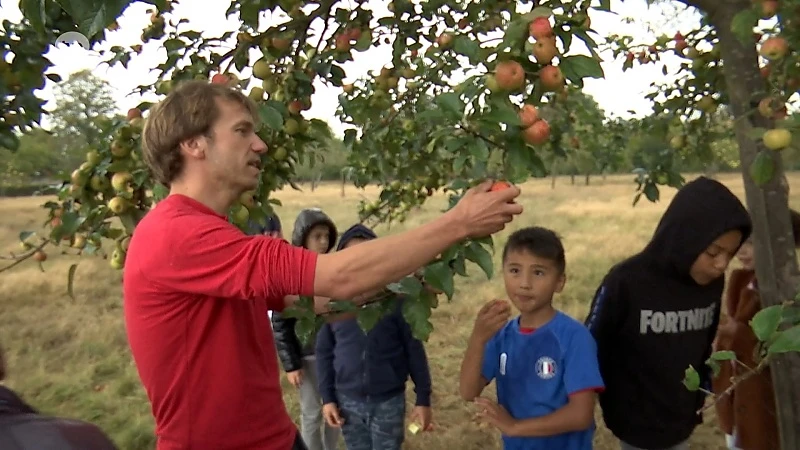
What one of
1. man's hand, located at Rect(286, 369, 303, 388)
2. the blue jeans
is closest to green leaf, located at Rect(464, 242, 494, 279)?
the blue jeans

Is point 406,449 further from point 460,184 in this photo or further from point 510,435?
point 460,184

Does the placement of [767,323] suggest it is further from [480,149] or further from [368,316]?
[368,316]

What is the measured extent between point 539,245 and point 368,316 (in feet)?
2.07

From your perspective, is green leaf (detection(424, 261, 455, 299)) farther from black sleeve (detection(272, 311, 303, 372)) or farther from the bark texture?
black sleeve (detection(272, 311, 303, 372))

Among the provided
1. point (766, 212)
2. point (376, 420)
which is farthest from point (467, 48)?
point (376, 420)

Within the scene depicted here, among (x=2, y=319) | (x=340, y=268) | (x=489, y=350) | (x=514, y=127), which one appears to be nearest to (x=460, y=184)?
(x=514, y=127)

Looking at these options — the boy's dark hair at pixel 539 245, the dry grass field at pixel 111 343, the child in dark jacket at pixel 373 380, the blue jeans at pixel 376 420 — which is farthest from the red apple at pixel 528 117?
the dry grass field at pixel 111 343

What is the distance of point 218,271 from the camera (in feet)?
3.88

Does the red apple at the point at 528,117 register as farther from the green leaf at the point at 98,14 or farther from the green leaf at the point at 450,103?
the green leaf at the point at 98,14

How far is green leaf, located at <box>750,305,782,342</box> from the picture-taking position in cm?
105

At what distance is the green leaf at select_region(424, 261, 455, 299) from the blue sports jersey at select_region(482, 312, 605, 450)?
611 mm

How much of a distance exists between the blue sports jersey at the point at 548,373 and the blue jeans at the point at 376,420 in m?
0.72

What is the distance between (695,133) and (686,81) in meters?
0.36

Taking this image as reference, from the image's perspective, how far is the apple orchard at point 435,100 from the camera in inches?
47.9
